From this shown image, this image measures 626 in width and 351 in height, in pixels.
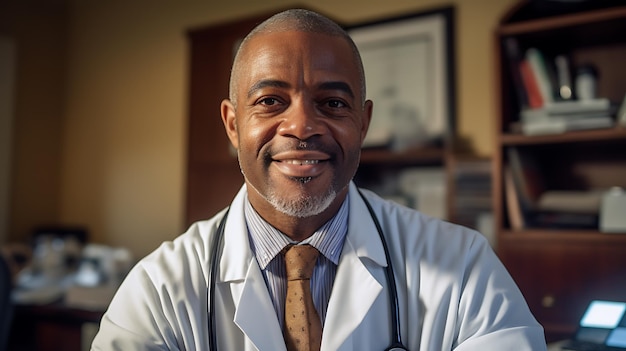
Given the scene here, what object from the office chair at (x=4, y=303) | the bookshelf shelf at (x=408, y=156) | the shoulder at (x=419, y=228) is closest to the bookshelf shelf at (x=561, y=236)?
the bookshelf shelf at (x=408, y=156)

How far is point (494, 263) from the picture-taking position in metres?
1.02

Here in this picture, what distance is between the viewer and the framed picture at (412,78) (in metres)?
2.39

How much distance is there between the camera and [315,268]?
1035 mm

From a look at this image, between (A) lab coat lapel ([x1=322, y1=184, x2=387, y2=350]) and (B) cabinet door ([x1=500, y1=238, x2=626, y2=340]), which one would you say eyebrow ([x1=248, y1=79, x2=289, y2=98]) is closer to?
(A) lab coat lapel ([x1=322, y1=184, x2=387, y2=350])

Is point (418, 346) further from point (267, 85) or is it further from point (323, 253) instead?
point (267, 85)

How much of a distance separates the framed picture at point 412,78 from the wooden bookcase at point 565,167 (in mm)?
550

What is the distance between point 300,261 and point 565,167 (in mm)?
1367

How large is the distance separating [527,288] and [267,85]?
1.18m

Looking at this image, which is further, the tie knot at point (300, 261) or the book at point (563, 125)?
the book at point (563, 125)

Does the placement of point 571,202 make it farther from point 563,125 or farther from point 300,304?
point 300,304

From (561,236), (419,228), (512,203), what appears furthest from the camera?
(512,203)

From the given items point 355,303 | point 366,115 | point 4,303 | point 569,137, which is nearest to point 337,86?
point 366,115

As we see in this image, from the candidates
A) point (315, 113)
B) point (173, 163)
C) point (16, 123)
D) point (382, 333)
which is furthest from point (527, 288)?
point (16, 123)

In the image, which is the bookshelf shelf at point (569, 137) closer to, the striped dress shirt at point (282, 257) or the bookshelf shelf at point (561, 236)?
the bookshelf shelf at point (561, 236)
